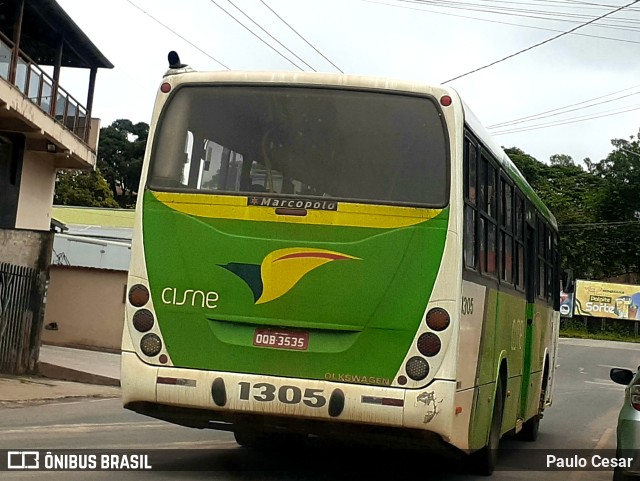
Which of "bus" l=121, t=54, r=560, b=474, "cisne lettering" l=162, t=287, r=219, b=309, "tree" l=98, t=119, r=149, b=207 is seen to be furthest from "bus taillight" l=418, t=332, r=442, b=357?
"tree" l=98, t=119, r=149, b=207

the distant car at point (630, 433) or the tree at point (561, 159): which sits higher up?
the tree at point (561, 159)

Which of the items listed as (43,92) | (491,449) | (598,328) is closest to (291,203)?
(491,449)

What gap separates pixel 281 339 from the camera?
7082mm

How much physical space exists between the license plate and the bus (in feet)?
0.04

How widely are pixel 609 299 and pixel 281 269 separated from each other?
197 ft

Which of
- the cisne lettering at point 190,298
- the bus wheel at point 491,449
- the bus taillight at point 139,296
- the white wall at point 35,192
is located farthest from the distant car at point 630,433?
the white wall at point 35,192

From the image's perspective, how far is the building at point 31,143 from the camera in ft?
53.6

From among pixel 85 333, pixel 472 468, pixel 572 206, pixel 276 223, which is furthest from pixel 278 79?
pixel 572 206

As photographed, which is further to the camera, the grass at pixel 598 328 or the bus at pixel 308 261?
the grass at pixel 598 328

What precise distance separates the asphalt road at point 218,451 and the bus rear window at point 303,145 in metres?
2.45

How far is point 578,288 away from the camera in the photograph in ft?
212

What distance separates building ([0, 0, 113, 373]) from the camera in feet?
53.6

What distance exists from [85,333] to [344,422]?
17.4 metres

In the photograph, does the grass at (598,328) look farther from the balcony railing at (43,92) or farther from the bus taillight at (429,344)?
the bus taillight at (429,344)
